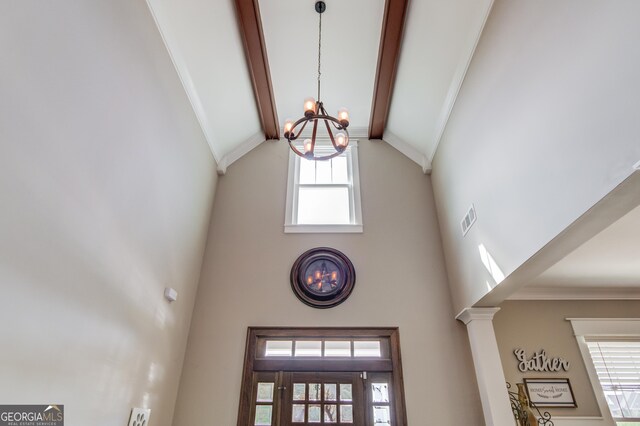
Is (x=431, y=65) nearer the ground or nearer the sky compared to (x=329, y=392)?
nearer the sky

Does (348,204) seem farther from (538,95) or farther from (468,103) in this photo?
(538,95)

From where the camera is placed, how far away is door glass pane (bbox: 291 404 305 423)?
3.63 metres

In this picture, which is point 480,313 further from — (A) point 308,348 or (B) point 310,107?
(B) point 310,107

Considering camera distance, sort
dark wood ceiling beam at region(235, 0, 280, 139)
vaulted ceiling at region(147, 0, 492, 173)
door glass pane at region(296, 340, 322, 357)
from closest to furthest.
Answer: vaulted ceiling at region(147, 0, 492, 173)
dark wood ceiling beam at region(235, 0, 280, 139)
door glass pane at region(296, 340, 322, 357)

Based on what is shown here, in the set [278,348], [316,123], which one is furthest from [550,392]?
[316,123]

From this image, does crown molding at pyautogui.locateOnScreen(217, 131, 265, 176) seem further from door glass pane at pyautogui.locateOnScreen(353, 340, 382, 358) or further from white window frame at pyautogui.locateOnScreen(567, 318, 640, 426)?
white window frame at pyautogui.locateOnScreen(567, 318, 640, 426)

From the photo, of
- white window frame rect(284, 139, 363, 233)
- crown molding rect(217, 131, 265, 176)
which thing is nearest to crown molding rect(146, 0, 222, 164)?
crown molding rect(217, 131, 265, 176)

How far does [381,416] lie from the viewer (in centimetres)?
365

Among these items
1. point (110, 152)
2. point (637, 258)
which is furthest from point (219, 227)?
point (637, 258)

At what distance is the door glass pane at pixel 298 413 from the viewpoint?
3633 millimetres

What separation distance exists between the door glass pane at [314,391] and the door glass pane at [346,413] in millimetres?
280

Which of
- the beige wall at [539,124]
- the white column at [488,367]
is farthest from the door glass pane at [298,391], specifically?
the beige wall at [539,124]

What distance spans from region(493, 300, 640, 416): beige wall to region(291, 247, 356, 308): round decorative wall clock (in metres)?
1.91

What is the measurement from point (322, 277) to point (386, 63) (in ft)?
9.06
